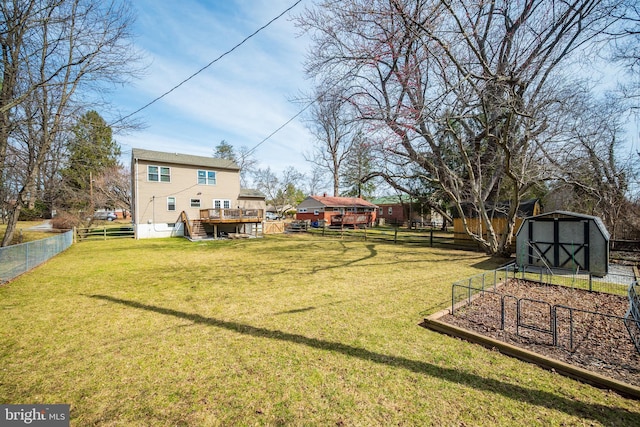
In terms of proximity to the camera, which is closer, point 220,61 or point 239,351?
point 239,351

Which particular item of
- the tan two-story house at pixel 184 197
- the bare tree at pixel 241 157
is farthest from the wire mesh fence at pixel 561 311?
the bare tree at pixel 241 157

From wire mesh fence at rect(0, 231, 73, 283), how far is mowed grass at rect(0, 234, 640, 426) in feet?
3.62

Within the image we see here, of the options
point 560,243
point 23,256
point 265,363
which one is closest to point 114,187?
point 23,256

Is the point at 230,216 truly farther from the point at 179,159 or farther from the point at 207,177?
the point at 179,159

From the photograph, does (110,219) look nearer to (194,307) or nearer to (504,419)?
(194,307)

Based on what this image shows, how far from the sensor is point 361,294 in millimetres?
6672

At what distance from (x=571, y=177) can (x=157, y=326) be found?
1655 centimetres

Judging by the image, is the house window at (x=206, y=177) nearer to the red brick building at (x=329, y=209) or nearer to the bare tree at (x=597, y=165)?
the red brick building at (x=329, y=209)

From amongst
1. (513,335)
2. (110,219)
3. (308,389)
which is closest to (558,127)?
(513,335)

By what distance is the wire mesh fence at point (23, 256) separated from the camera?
765cm

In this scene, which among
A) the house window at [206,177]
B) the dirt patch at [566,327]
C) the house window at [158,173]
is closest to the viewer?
the dirt patch at [566,327]

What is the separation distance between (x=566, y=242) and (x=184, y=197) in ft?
76.6

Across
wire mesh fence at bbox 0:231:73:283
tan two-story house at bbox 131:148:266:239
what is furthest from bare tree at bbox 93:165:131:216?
wire mesh fence at bbox 0:231:73:283

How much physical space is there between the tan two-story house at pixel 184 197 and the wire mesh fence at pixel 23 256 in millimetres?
7784
